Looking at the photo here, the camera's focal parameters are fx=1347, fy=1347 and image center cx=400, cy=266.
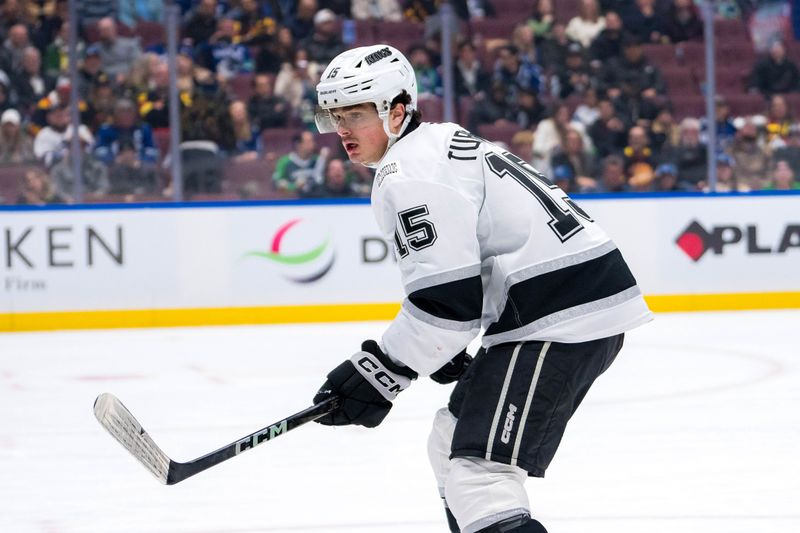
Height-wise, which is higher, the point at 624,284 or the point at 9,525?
the point at 624,284

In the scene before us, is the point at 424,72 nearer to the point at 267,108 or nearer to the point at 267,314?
the point at 267,108

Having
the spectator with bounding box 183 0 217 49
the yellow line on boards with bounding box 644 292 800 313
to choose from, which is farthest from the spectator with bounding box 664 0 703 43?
the spectator with bounding box 183 0 217 49

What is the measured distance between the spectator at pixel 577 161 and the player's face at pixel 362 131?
629cm

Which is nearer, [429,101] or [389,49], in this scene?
[389,49]

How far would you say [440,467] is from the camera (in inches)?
99.7

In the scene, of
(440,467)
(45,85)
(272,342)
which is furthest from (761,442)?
(45,85)

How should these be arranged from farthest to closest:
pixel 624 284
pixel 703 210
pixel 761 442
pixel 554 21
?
pixel 554 21 < pixel 703 210 < pixel 761 442 < pixel 624 284

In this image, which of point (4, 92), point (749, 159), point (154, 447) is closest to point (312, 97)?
point (4, 92)

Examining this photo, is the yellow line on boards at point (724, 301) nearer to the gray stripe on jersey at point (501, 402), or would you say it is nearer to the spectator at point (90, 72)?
the spectator at point (90, 72)

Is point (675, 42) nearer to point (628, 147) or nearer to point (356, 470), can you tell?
point (628, 147)

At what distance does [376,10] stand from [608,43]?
62.7 inches

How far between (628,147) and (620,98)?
37cm

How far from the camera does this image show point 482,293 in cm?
228

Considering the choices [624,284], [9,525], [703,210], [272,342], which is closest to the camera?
[624,284]
